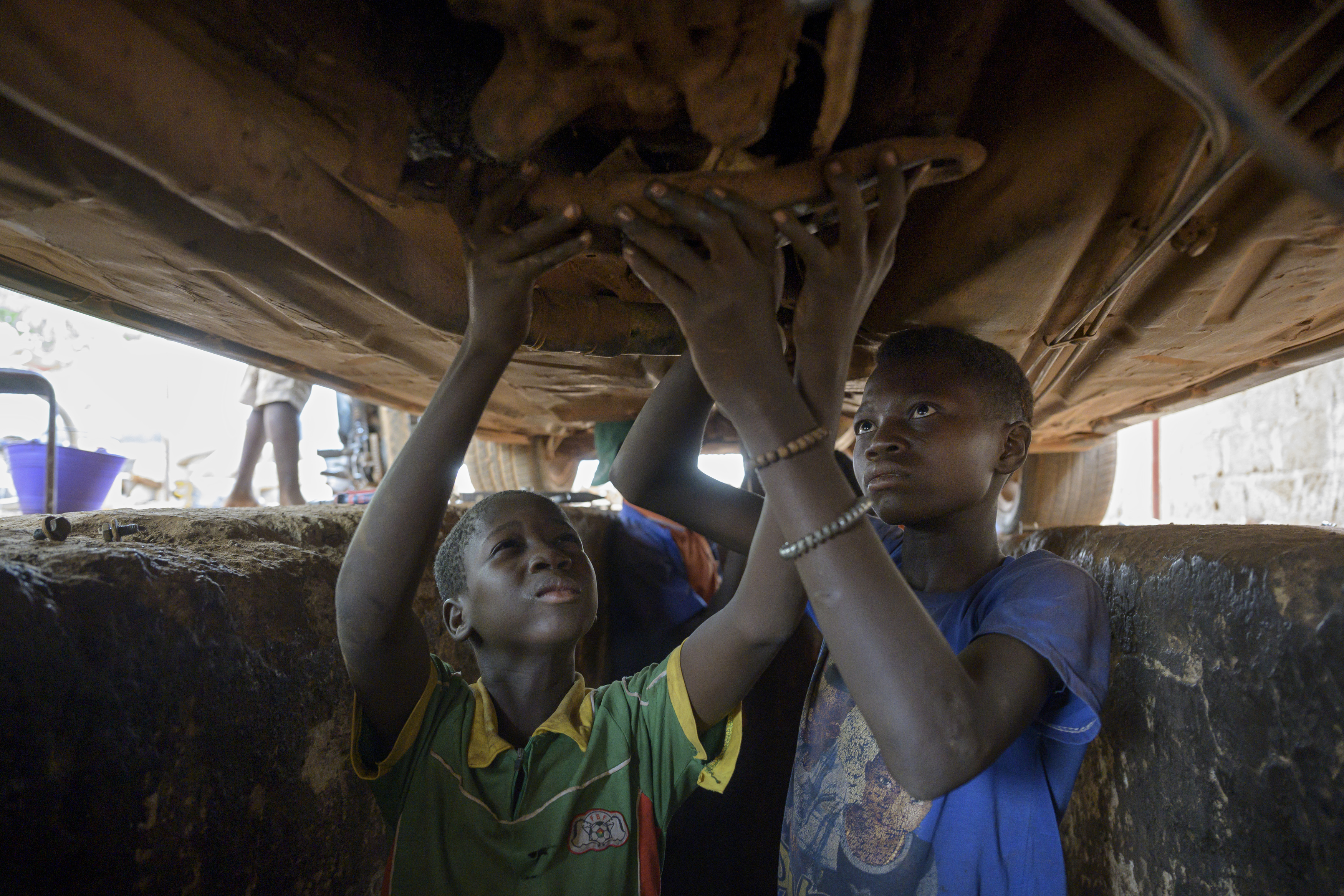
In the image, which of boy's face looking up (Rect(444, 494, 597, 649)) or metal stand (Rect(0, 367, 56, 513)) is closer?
boy's face looking up (Rect(444, 494, 597, 649))

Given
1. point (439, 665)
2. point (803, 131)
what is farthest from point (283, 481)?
point (803, 131)

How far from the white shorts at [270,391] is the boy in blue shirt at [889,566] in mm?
3202

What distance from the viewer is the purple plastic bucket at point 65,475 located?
1.94 metres

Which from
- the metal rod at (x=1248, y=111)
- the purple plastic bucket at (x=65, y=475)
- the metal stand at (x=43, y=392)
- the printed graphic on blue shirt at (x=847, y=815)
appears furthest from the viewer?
the purple plastic bucket at (x=65, y=475)

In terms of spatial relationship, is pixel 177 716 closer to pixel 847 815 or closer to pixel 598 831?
pixel 598 831

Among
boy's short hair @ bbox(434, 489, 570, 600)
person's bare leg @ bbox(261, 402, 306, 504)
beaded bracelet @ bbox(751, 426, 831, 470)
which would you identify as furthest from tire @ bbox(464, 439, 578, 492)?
beaded bracelet @ bbox(751, 426, 831, 470)

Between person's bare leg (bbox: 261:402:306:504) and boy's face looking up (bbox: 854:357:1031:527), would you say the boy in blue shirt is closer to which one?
boy's face looking up (bbox: 854:357:1031:527)

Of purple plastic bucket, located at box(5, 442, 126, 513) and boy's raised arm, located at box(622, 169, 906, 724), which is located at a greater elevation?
boy's raised arm, located at box(622, 169, 906, 724)

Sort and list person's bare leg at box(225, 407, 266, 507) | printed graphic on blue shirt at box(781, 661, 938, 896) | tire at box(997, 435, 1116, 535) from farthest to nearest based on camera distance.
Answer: tire at box(997, 435, 1116, 535) → person's bare leg at box(225, 407, 266, 507) → printed graphic on blue shirt at box(781, 661, 938, 896)

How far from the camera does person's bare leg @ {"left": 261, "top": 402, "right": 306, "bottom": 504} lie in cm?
358

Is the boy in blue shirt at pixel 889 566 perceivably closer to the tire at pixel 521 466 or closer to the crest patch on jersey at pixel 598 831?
the crest patch on jersey at pixel 598 831

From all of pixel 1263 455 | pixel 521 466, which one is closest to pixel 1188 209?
pixel 521 466

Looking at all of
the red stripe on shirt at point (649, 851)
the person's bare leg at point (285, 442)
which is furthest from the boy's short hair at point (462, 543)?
the person's bare leg at point (285, 442)

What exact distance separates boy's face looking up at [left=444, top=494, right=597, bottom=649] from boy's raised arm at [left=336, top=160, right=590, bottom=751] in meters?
0.23
